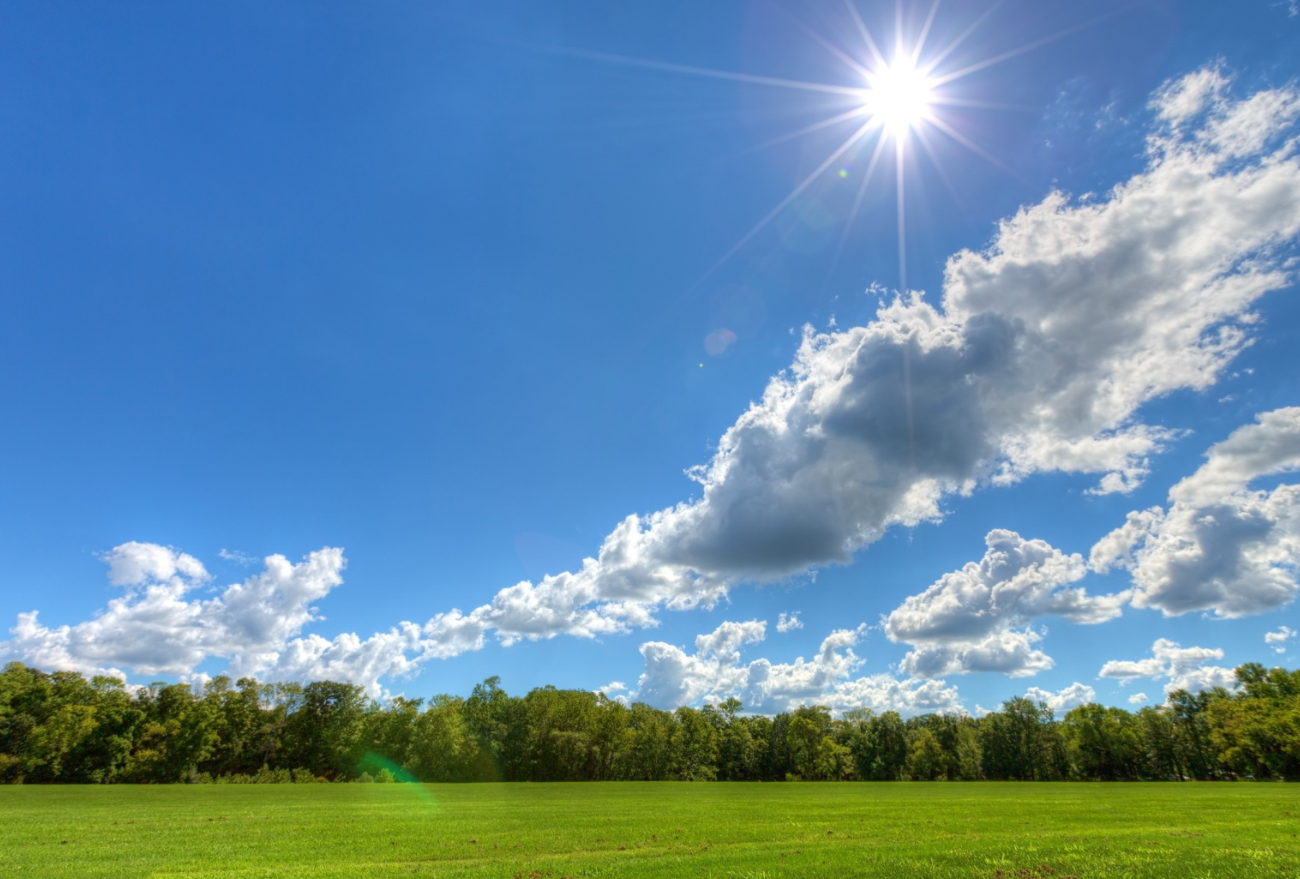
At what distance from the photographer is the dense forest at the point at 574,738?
75.3m

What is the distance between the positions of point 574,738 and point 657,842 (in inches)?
3395

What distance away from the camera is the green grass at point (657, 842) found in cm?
1405

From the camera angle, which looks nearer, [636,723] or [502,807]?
[502,807]

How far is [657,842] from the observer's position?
62.7 feet

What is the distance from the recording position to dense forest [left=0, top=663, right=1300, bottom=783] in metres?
75.3

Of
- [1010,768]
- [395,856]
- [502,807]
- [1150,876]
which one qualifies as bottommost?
[1010,768]

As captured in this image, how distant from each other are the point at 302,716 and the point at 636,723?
194 feet

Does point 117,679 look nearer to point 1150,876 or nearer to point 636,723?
point 636,723

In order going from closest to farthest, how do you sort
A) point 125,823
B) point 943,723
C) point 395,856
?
point 395,856
point 125,823
point 943,723

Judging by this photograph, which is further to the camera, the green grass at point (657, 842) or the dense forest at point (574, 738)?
the dense forest at point (574, 738)

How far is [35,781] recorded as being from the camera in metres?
70.1

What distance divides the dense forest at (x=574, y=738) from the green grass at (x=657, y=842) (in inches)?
2404

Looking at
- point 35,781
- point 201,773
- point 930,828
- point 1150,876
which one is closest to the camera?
point 1150,876

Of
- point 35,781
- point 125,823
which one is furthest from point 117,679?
point 125,823
